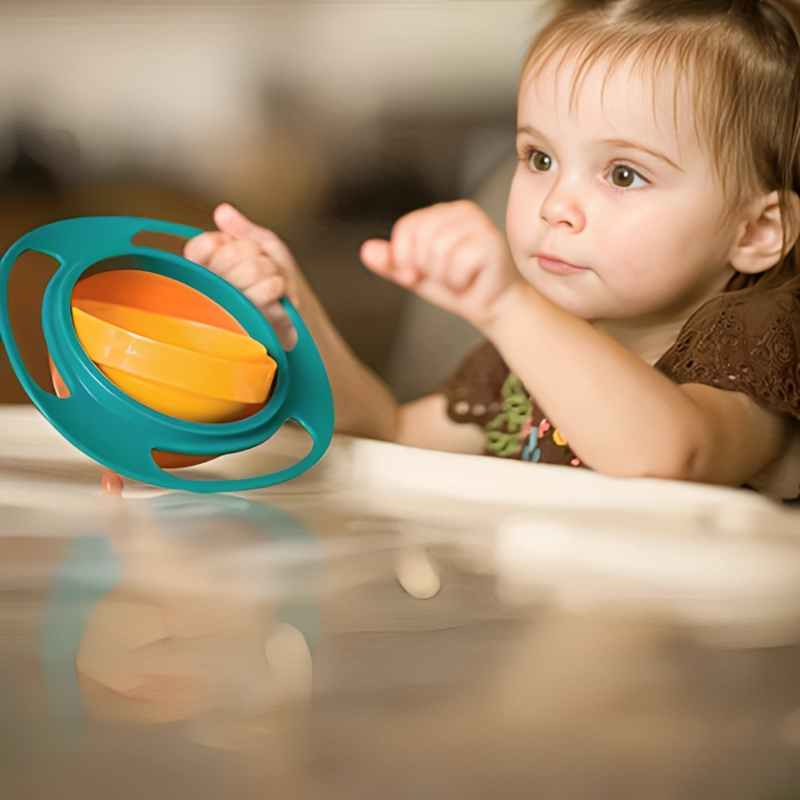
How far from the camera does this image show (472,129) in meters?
0.87

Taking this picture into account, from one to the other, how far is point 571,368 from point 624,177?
172 mm

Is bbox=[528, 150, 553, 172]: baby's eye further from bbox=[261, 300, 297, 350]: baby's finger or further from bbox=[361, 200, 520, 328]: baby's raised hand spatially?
bbox=[261, 300, 297, 350]: baby's finger

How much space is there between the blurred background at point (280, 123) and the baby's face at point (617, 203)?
11 centimetres

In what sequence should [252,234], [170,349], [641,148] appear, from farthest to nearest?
1. [252,234]
2. [641,148]
3. [170,349]

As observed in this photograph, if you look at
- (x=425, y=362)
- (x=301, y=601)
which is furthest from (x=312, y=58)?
(x=301, y=601)

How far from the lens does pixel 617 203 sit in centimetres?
70

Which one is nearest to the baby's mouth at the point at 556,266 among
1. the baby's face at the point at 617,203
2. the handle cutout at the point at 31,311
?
the baby's face at the point at 617,203

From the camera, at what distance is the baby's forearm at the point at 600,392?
2.13 ft

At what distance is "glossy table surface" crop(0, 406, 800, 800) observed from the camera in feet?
1.09

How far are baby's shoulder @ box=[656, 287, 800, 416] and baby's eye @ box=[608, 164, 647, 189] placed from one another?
0.41ft

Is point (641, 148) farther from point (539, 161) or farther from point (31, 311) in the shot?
point (31, 311)

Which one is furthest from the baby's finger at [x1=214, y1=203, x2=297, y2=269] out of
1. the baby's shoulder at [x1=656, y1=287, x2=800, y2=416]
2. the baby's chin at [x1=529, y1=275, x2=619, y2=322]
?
the baby's shoulder at [x1=656, y1=287, x2=800, y2=416]

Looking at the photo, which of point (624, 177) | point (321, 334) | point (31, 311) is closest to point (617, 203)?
point (624, 177)

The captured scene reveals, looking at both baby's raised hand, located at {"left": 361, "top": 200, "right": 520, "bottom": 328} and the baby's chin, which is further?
the baby's chin
